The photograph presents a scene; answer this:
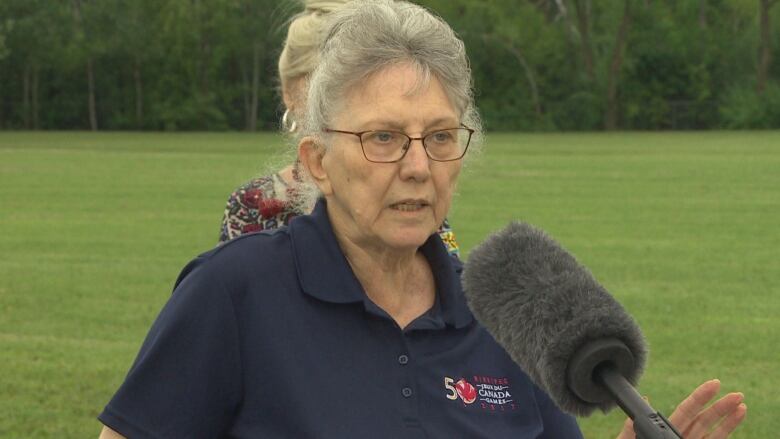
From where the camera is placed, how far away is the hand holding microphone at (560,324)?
2.09 meters

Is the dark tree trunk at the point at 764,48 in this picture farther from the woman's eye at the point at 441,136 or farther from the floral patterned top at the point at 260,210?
the woman's eye at the point at 441,136

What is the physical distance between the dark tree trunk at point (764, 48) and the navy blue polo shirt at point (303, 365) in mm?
72600

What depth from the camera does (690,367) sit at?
37.2 ft

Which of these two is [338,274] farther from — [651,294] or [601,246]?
[601,246]

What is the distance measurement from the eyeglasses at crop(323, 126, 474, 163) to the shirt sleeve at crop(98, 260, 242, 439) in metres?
0.44

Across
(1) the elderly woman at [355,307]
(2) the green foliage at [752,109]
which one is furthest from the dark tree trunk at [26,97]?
(1) the elderly woman at [355,307]

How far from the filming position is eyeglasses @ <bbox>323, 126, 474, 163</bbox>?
301 centimetres

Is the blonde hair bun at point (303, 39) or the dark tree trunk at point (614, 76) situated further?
the dark tree trunk at point (614, 76)

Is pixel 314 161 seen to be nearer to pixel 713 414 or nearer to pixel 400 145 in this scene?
pixel 400 145

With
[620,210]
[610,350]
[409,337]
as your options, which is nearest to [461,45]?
[409,337]

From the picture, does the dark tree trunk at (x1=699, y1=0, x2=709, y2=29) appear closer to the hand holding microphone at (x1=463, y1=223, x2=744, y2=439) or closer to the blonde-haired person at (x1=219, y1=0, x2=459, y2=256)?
the blonde-haired person at (x1=219, y1=0, x2=459, y2=256)

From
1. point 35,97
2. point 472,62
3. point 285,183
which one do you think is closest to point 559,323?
point 285,183

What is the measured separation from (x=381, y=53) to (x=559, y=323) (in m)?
1.02

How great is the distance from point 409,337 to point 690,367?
28.2 feet
